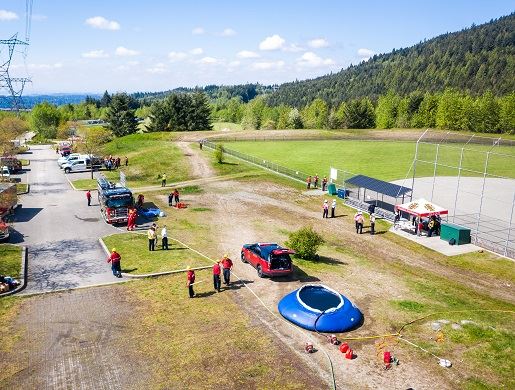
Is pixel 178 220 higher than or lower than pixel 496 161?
lower

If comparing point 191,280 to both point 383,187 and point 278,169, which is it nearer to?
point 383,187

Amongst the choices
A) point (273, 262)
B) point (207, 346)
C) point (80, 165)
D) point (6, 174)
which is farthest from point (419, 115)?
point (207, 346)

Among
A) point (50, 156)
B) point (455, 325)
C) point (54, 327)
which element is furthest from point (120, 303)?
point (50, 156)

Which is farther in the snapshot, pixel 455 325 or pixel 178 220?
pixel 178 220

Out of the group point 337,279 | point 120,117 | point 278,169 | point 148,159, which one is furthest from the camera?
point 120,117

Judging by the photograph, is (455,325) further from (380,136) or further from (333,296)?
(380,136)

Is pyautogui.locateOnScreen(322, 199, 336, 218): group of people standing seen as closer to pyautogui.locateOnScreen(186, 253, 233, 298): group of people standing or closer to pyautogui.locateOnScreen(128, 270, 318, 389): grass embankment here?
pyautogui.locateOnScreen(186, 253, 233, 298): group of people standing

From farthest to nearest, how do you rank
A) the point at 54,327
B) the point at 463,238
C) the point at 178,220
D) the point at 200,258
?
the point at 178,220
the point at 463,238
the point at 200,258
the point at 54,327

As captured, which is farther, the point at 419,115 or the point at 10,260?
the point at 419,115
